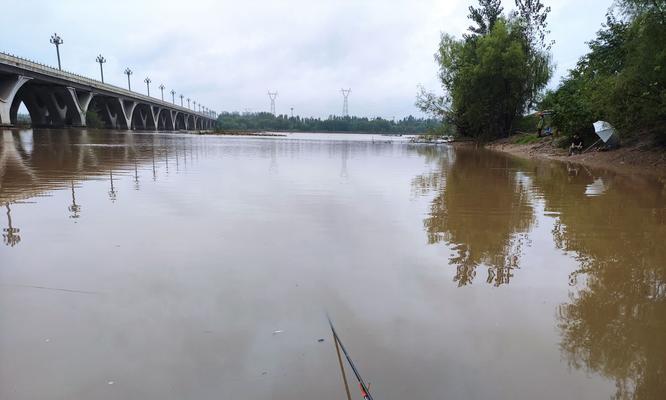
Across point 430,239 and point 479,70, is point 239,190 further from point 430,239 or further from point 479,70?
point 479,70

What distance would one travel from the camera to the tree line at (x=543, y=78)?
15.9 meters

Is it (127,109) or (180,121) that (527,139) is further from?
(180,121)

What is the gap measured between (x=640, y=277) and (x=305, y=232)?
14.1 feet

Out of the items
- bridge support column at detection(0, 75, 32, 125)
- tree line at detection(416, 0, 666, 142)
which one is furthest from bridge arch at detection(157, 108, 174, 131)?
tree line at detection(416, 0, 666, 142)

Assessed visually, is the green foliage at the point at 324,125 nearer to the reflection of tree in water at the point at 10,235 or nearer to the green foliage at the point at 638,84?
the green foliage at the point at 638,84

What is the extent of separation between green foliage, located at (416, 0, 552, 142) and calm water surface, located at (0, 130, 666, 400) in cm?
3353

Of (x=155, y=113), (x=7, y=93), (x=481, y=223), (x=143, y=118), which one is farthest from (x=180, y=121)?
(x=481, y=223)

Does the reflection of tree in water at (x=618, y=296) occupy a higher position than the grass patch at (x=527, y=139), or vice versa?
the grass patch at (x=527, y=139)

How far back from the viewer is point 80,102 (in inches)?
2586

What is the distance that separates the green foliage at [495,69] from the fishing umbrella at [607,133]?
Answer: 18.4 m

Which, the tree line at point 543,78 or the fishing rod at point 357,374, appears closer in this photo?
the fishing rod at point 357,374

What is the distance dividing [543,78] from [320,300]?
4347 centimetres

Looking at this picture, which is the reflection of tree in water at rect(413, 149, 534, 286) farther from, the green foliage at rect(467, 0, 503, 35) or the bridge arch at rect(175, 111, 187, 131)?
the bridge arch at rect(175, 111, 187, 131)

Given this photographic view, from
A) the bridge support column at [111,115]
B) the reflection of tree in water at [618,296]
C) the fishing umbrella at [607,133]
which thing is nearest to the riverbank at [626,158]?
the fishing umbrella at [607,133]
